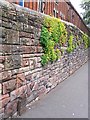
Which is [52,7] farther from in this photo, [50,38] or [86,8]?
[86,8]

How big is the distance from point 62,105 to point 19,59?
1.62m

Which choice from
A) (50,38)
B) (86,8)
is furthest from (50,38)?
(86,8)

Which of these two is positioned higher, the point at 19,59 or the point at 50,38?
the point at 50,38

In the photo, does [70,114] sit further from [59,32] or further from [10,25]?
[59,32]

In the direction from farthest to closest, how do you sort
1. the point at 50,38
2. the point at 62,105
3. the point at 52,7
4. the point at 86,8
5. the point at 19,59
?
the point at 86,8
the point at 52,7
the point at 50,38
the point at 62,105
the point at 19,59

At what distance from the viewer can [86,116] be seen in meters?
5.11

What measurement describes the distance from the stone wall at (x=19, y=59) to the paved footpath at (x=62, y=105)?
21 centimetres

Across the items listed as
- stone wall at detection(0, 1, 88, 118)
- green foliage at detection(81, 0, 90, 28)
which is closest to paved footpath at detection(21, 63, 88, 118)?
stone wall at detection(0, 1, 88, 118)

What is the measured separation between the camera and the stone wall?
421cm

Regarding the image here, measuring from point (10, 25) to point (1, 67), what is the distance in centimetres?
72

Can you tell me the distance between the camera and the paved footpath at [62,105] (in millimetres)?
5066

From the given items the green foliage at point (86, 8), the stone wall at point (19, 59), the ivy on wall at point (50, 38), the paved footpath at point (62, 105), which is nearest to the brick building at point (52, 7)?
the ivy on wall at point (50, 38)

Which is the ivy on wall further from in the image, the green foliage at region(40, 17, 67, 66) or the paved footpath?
the paved footpath

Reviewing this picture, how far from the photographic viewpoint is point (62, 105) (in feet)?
19.1
